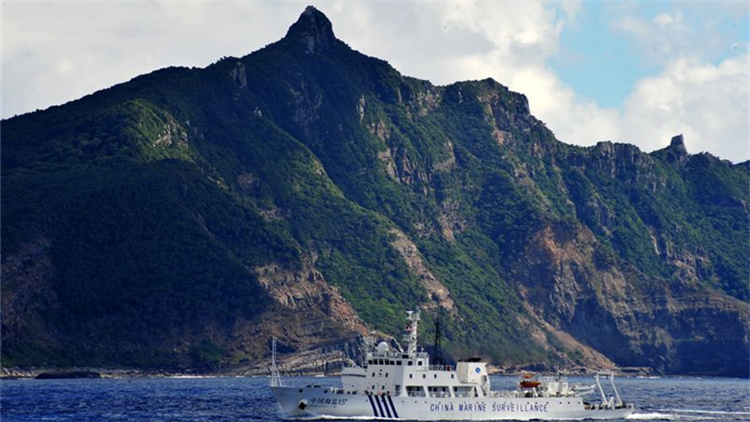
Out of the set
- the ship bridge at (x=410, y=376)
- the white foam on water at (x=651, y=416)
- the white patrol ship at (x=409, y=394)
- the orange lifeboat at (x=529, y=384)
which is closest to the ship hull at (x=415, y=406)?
the white patrol ship at (x=409, y=394)

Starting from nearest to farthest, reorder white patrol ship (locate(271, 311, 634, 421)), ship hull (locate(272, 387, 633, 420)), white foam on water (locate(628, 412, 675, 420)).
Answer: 1. ship hull (locate(272, 387, 633, 420))
2. white patrol ship (locate(271, 311, 634, 421))
3. white foam on water (locate(628, 412, 675, 420))

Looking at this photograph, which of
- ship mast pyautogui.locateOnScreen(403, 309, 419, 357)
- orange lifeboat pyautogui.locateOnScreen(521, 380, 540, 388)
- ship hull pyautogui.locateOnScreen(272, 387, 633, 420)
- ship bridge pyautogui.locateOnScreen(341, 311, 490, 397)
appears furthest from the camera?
orange lifeboat pyautogui.locateOnScreen(521, 380, 540, 388)

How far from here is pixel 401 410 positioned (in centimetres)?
15750

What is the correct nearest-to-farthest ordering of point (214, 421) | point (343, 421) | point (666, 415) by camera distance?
1. point (343, 421)
2. point (214, 421)
3. point (666, 415)

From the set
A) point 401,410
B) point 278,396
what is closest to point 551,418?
point 401,410

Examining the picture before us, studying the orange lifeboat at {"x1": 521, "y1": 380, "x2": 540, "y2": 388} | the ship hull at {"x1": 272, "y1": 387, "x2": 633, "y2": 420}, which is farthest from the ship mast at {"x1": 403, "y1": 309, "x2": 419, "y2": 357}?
the orange lifeboat at {"x1": 521, "y1": 380, "x2": 540, "y2": 388}

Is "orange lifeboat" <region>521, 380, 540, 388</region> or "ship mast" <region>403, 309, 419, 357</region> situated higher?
"ship mast" <region>403, 309, 419, 357</region>

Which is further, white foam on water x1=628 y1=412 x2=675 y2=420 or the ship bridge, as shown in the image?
white foam on water x1=628 y1=412 x2=675 y2=420

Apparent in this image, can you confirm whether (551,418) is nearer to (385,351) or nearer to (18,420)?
(385,351)

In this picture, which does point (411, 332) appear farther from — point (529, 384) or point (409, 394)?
point (529, 384)

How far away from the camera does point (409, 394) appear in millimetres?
158750

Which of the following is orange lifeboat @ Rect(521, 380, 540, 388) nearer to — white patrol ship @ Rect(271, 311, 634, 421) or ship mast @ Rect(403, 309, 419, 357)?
white patrol ship @ Rect(271, 311, 634, 421)

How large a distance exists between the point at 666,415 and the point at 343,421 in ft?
182

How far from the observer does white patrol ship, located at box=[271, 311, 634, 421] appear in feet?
518
